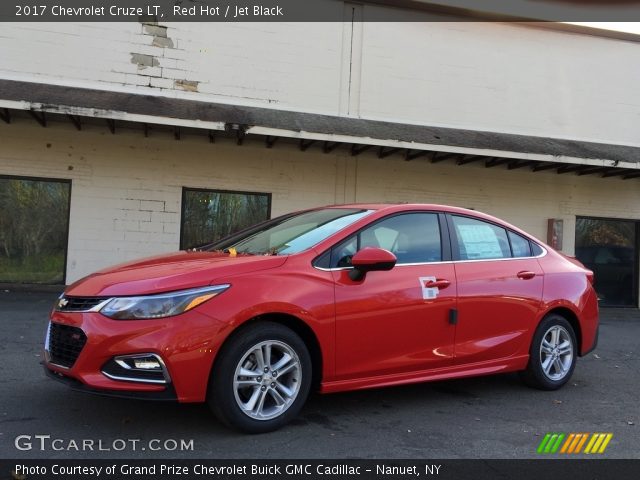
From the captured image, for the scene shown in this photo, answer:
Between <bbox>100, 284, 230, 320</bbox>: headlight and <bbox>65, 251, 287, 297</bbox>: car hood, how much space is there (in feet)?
0.13

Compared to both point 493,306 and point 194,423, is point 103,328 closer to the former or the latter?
point 194,423

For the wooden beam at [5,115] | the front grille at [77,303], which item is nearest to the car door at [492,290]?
the front grille at [77,303]

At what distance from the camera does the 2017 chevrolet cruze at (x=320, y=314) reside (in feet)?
11.6

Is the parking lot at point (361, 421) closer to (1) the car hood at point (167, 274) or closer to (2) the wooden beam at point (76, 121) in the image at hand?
(1) the car hood at point (167, 274)

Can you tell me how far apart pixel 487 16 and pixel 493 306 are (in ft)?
29.8

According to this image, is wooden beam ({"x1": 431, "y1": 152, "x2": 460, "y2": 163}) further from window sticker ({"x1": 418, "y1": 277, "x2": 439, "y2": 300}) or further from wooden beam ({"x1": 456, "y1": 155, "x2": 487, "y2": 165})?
window sticker ({"x1": 418, "y1": 277, "x2": 439, "y2": 300})

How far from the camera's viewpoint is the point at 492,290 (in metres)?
4.80

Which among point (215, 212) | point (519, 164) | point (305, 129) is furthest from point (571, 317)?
point (215, 212)

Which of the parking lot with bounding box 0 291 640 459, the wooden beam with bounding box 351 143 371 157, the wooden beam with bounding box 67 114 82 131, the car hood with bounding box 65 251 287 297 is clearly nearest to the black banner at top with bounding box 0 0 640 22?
the wooden beam with bounding box 67 114 82 131

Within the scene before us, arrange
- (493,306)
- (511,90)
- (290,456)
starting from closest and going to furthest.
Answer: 1. (290,456)
2. (493,306)
3. (511,90)

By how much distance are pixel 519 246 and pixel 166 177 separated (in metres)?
6.88

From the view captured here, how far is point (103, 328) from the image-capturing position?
11.5ft

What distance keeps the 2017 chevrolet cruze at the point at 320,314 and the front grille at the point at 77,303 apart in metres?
0.01

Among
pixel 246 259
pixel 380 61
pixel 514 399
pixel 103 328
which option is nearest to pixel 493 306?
pixel 514 399
